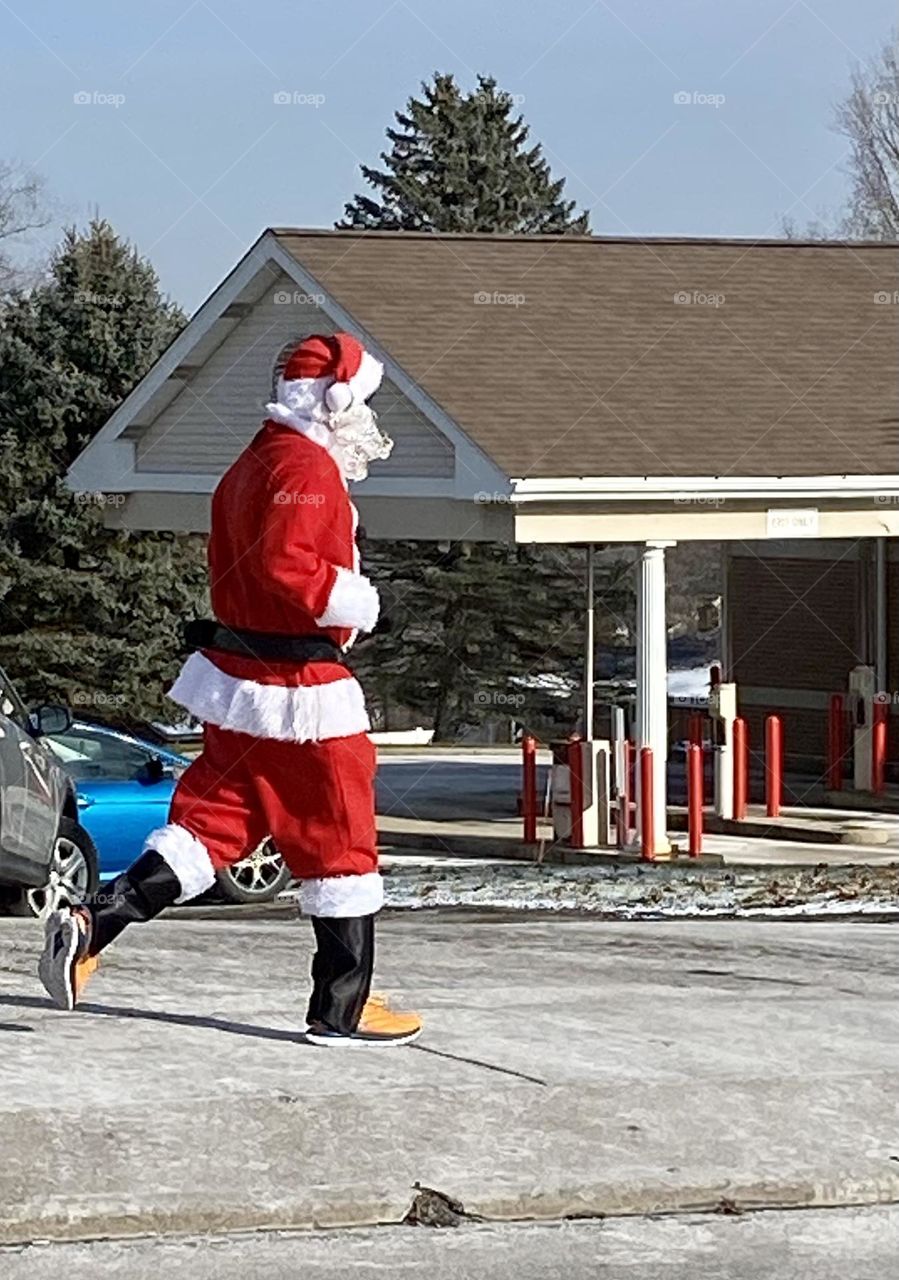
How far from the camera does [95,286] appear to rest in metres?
34.7

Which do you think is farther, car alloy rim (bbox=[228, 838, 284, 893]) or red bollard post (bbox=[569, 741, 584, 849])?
red bollard post (bbox=[569, 741, 584, 849])

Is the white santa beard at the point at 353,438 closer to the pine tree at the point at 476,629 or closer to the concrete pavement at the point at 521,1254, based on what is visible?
the concrete pavement at the point at 521,1254

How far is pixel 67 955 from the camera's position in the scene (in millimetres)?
6984

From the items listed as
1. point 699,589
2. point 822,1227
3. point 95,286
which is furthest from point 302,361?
point 699,589

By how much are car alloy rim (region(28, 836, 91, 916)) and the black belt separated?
475 cm

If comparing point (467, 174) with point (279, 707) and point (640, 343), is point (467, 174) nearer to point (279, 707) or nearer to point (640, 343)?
point (640, 343)

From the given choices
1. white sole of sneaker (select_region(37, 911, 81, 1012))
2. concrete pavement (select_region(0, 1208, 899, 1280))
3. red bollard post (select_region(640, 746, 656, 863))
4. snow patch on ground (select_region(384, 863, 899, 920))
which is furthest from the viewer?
red bollard post (select_region(640, 746, 656, 863))

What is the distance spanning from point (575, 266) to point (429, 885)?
26.1 ft

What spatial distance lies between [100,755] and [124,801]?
1.52ft

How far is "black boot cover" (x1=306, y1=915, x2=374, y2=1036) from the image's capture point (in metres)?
7.00

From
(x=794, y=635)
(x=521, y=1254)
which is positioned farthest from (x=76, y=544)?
(x=521, y=1254)

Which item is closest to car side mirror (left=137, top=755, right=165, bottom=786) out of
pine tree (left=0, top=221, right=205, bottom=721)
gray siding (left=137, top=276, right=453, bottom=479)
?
gray siding (left=137, top=276, right=453, bottom=479)

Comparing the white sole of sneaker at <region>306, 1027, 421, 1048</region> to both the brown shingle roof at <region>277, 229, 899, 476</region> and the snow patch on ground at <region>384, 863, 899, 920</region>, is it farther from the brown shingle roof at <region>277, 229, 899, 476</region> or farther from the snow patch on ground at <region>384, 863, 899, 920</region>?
the brown shingle roof at <region>277, 229, 899, 476</region>

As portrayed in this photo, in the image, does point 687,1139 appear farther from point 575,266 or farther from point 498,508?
point 575,266
